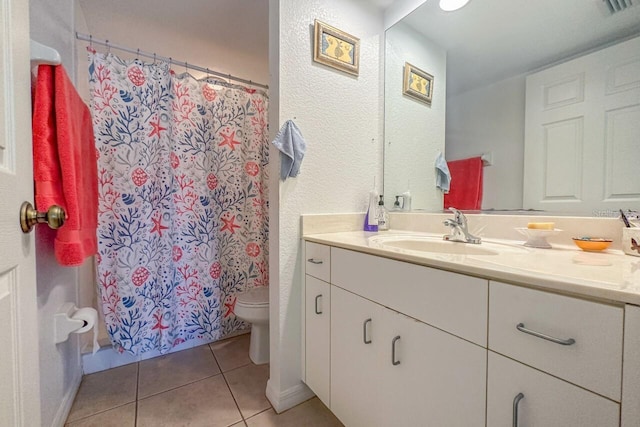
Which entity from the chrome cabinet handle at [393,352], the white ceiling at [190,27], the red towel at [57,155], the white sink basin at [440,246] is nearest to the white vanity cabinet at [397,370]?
the chrome cabinet handle at [393,352]

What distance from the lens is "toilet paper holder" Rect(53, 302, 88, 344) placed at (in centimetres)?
104

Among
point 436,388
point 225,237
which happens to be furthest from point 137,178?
point 436,388

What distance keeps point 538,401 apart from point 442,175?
1.05m

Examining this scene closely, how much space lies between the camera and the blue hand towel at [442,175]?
132 cm

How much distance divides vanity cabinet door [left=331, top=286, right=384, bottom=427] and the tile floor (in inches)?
11.3

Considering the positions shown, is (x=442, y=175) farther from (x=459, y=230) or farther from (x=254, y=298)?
(x=254, y=298)

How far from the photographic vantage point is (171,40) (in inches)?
75.2

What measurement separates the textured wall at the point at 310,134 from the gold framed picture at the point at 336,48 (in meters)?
0.03

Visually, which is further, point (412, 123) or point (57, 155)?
point (412, 123)

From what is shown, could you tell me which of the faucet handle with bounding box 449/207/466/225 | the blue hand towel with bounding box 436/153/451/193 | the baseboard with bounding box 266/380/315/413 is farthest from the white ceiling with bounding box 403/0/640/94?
the baseboard with bounding box 266/380/315/413

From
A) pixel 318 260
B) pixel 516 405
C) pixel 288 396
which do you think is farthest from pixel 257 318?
pixel 516 405

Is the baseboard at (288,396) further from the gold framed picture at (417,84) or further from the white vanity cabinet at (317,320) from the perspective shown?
the gold framed picture at (417,84)

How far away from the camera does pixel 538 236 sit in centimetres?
91

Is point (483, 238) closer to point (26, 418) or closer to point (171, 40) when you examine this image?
point (26, 418)
